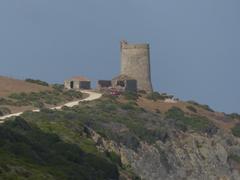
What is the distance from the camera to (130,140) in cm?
8744

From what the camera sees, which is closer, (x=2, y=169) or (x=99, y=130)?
(x=2, y=169)

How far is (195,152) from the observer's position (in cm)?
9256

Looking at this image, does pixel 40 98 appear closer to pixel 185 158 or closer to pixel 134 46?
pixel 185 158

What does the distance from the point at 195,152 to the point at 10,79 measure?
3065 cm

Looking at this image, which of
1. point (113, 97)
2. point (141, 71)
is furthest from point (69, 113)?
point (141, 71)

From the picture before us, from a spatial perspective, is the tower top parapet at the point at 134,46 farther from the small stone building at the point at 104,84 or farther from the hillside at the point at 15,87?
the hillside at the point at 15,87

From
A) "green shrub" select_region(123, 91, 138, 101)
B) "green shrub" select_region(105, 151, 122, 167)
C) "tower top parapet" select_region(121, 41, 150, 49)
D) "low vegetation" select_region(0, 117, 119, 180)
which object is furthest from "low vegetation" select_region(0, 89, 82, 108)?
"low vegetation" select_region(0, 117, 119, 180)

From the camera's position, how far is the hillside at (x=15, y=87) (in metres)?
107

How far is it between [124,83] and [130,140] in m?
33.3

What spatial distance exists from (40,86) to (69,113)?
27.7 meters

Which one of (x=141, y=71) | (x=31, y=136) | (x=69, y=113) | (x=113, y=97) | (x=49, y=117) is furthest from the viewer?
(x=141, y=71)

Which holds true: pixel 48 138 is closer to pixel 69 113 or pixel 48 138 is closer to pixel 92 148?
pixel 92 148

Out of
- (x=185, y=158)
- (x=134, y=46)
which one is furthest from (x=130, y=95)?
(x=185, y=158)

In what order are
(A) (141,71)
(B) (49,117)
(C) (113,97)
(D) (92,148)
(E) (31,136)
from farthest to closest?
(A) (141,71) → (C) (113,97) → (B) (49,117) → (D) (92,148) → (E) (31,136)
